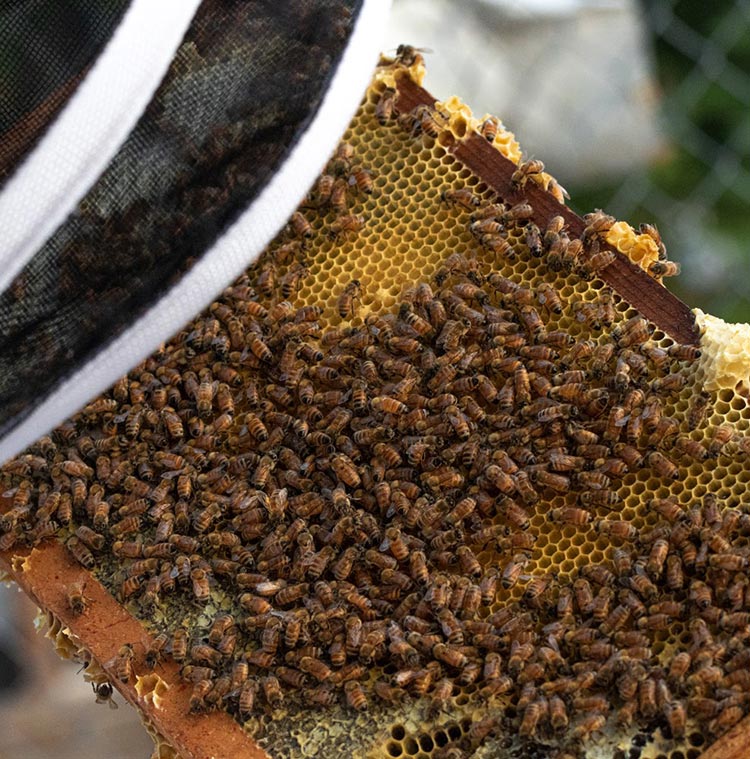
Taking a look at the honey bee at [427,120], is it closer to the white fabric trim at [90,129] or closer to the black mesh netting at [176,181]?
the black mesh netting at [176,181]

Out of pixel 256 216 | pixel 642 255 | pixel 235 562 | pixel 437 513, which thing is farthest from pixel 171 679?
pixel 642 255

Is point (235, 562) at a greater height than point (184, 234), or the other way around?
point (184, 234)

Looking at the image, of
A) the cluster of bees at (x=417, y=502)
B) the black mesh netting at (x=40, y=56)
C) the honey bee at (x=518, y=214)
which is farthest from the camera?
the honey bee at (x=518, y=214)

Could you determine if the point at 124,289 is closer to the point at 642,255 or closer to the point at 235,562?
the point at 235,562

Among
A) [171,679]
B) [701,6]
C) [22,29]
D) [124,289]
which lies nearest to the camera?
[22,29]

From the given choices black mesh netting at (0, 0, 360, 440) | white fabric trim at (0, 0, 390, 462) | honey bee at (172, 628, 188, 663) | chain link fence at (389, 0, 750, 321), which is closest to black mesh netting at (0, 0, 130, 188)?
black mesh netting at (0, 0, 360, 440)

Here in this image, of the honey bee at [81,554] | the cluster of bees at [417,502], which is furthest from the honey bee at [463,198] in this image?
the honey bee at [81,554]
